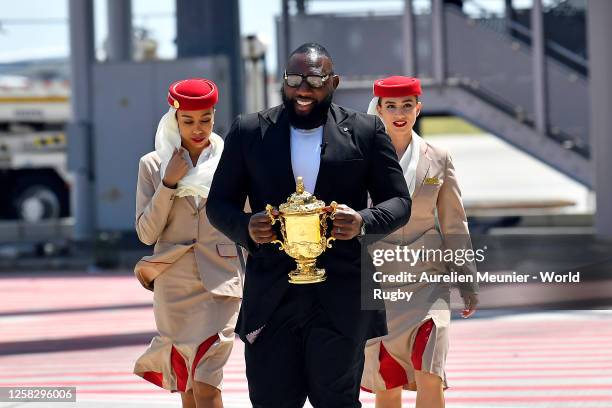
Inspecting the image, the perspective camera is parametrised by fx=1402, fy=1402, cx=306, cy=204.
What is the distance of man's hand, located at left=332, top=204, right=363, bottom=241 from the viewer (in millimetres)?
Answer: 4766

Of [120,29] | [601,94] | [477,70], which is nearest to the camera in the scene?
[601,94]

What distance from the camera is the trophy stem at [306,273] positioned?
491 cm

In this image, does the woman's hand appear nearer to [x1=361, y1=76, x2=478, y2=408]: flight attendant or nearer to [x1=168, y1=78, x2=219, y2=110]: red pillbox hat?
[x1=168, y1=78, x2=219, y2=110]: red pillbox hat

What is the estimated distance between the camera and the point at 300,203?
4789mm

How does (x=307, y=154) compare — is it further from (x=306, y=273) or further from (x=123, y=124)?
(x=123, y=124)

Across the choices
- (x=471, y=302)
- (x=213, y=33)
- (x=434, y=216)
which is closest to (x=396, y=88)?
(x=434, y=216)

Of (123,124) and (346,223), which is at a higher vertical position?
(346,223)

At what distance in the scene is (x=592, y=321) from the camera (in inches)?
498

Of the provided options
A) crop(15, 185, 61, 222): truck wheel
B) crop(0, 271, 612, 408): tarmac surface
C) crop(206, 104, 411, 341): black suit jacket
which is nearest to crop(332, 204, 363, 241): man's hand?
crop(206, 104, 411, 341): black suit jacket

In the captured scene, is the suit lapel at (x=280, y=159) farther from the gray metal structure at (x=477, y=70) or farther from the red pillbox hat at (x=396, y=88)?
the gray metal structure at (x=477, y=70)

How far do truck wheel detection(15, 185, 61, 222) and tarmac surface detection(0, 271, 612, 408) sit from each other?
433 inches

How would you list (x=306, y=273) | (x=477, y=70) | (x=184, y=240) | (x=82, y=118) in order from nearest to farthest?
(x=306, y=273) < (x=184, y=240) < (x=477, y=70) < (x=82, y=118)

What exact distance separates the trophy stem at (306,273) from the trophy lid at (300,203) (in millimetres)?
210

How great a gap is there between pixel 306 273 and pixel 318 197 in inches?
11.0
